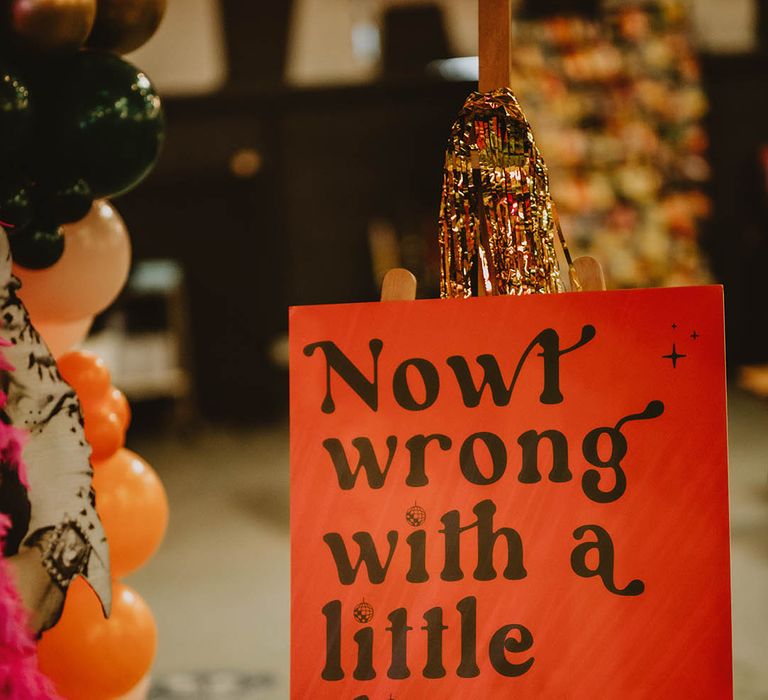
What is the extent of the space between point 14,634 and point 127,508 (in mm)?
365

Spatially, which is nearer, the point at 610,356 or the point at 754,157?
the point at 610,356

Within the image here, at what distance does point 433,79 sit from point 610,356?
16.5ft

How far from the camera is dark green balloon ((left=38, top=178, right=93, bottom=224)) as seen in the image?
1.11 meters

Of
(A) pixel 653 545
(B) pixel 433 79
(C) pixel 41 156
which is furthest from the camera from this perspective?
(B) pixel 433 79

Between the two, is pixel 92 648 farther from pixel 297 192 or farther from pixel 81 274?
pixel 297 192

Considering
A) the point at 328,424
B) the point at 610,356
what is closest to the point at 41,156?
the point at 328,424

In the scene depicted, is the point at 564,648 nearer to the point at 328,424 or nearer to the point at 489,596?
the point at 489,596

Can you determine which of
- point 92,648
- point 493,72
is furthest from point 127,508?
point 493,72

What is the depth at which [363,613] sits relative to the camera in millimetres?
909

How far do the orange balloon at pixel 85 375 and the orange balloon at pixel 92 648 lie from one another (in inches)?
10.6

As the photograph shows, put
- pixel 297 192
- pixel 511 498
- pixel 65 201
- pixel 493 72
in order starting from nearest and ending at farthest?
pixel 511 498 < pixel 493 72 < pixel 65 201 < pixel 297 192

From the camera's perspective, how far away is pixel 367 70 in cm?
564

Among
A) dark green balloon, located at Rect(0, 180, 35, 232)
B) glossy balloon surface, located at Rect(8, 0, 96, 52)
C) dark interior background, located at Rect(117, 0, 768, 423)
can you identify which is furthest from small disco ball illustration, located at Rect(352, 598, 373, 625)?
dark interior background, located at Rect(117, 0, 768, 423)

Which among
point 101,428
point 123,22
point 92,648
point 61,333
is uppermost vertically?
point 123,22
